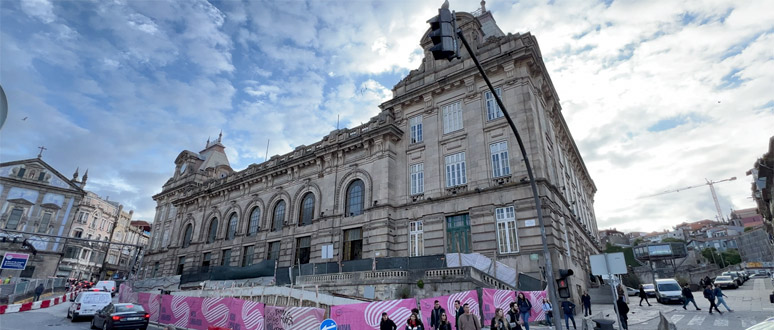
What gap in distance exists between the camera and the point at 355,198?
2969cm

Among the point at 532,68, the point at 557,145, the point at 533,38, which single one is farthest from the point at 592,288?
the point at 533,38

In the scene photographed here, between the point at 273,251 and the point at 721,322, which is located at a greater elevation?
the point at 273,251

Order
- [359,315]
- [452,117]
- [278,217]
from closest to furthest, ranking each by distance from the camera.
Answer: [359,315] < [452,117] < [278,217]

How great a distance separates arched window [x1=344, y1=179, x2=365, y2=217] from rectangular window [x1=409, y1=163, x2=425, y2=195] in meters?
4.35

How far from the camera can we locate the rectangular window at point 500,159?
23531 mm

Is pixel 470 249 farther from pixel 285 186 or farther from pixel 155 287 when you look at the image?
pixel 155 287

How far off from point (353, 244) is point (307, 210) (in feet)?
23.7

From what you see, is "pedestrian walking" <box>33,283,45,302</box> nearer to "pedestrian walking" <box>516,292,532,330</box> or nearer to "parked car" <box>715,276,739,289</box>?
"pedestrian walking" <box>516,292,532,330</box>

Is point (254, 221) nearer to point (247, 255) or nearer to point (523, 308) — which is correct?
point (247, 255)

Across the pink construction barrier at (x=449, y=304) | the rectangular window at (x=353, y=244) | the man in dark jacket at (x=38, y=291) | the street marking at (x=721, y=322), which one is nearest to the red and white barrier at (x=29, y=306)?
the man in dark jacket at (x=38, y=291)

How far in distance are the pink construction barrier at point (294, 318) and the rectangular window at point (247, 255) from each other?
23982mm

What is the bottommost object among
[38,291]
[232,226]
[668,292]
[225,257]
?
[38,291]

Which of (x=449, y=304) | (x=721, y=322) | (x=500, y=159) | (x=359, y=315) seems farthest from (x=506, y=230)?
(x=359, y=315)

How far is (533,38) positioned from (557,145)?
31.3 feet
